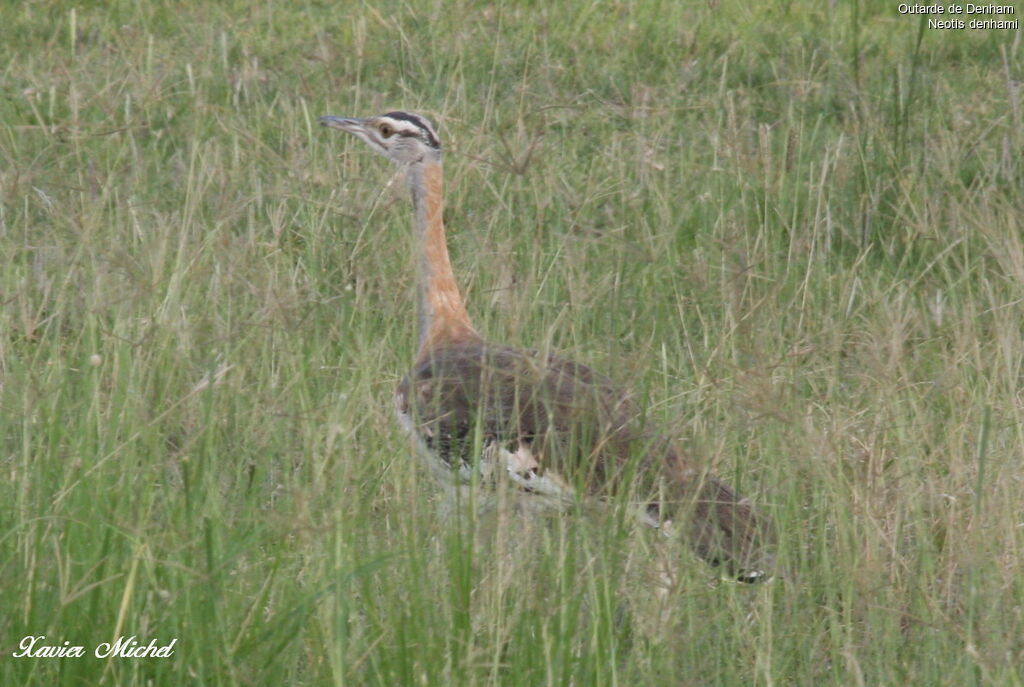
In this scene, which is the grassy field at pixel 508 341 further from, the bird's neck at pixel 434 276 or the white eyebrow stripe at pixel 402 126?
the white eyebrow stripe at pixel 402 126

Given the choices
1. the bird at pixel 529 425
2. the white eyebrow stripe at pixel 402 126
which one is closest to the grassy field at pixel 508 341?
the bird at pixel 529 425

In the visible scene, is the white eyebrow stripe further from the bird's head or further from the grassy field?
the grassy field

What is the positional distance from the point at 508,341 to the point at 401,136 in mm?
730

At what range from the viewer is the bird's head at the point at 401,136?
453 centimetres

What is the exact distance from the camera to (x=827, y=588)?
2.99 metres

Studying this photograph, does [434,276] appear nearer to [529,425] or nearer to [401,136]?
[401,136]

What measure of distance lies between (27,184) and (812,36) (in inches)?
149

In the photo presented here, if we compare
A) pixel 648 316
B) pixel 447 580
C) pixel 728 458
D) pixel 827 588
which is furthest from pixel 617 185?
pixel 447 580

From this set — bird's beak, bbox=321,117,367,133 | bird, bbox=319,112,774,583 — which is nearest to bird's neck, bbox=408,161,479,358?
bird, bbox=319,112,774,583

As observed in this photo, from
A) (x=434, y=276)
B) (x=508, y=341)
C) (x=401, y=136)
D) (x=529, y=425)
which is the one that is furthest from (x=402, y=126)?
A: (x=529, y=425)

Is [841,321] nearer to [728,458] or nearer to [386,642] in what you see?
[728,458]

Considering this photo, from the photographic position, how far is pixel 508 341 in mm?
4199

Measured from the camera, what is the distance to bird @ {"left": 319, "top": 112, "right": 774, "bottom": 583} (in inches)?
104

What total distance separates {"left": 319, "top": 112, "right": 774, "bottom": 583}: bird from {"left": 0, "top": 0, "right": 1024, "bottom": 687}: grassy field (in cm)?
8
